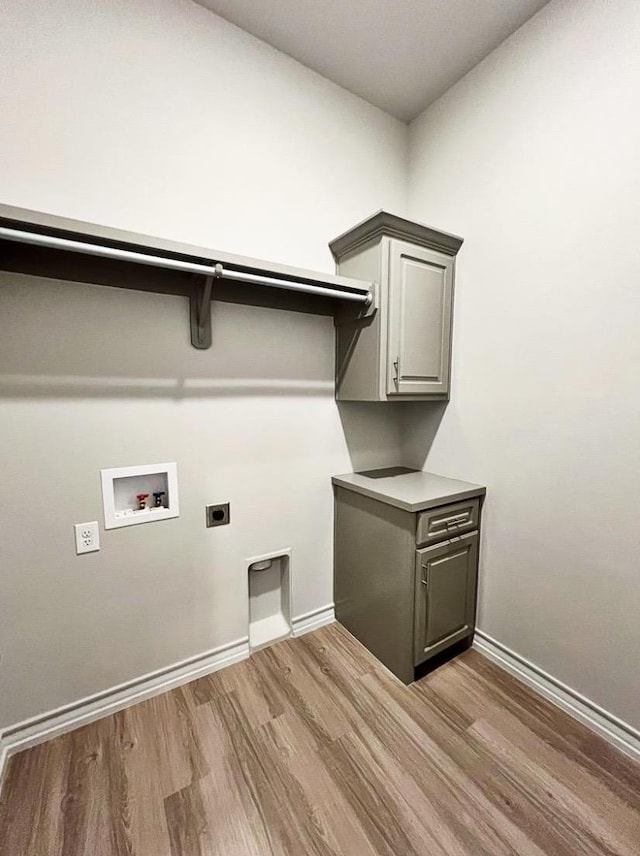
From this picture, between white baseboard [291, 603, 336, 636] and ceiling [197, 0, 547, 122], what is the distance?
2.81 m

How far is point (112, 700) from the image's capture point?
149cm

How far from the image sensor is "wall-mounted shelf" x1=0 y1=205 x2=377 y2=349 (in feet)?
3.56

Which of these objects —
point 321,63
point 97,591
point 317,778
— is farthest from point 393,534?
point 321,63

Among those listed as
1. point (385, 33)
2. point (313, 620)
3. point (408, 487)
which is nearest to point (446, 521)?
point (408, 487)

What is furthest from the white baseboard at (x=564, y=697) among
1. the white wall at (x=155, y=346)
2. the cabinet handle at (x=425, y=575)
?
the white wall at (x=155, y=346)

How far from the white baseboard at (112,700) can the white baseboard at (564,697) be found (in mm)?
1236

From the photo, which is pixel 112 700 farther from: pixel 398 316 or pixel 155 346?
pixel 398 316

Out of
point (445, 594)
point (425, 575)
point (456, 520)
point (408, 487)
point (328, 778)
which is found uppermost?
point (408, 487)

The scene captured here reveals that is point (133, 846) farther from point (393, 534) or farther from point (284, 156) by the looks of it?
point (284, 156)

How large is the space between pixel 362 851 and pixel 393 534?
38.7 inches

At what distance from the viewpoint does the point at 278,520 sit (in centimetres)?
186

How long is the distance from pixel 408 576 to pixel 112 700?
1.34 metres

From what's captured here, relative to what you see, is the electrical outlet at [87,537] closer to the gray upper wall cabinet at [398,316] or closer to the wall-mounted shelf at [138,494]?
the wall-mounted shelf at [138,494]

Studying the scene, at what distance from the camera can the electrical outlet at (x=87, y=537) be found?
1.38 meters
